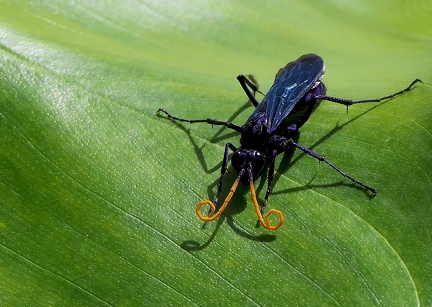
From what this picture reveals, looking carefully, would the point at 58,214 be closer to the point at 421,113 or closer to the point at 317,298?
the point at 317,298

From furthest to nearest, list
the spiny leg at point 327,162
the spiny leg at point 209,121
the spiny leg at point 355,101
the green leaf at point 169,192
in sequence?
the spiny leg at point 355,101 < the spiny leg at point 209,121 < the spiny leg at point 327,162 < the green leaf at point 169,192

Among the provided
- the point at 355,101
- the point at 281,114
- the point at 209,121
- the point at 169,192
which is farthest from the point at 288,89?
the point at 169,192

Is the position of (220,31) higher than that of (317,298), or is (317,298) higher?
(220,31)

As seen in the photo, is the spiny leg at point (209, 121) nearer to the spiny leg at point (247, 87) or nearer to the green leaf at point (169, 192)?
the green leaf at point (169, 192)

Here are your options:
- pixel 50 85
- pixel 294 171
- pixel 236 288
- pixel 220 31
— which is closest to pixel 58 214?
pixel 50 85

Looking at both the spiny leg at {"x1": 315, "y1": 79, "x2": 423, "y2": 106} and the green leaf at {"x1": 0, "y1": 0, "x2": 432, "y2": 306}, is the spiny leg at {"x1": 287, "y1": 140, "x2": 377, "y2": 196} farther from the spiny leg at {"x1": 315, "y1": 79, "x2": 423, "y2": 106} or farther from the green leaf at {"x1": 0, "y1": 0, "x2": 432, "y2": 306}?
the spiny leg at {"x1": 315, "y1": 79, "x2": 423, "y2": 106}

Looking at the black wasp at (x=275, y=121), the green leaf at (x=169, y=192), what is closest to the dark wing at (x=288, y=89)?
the black wasp at (x=275, y=121)
